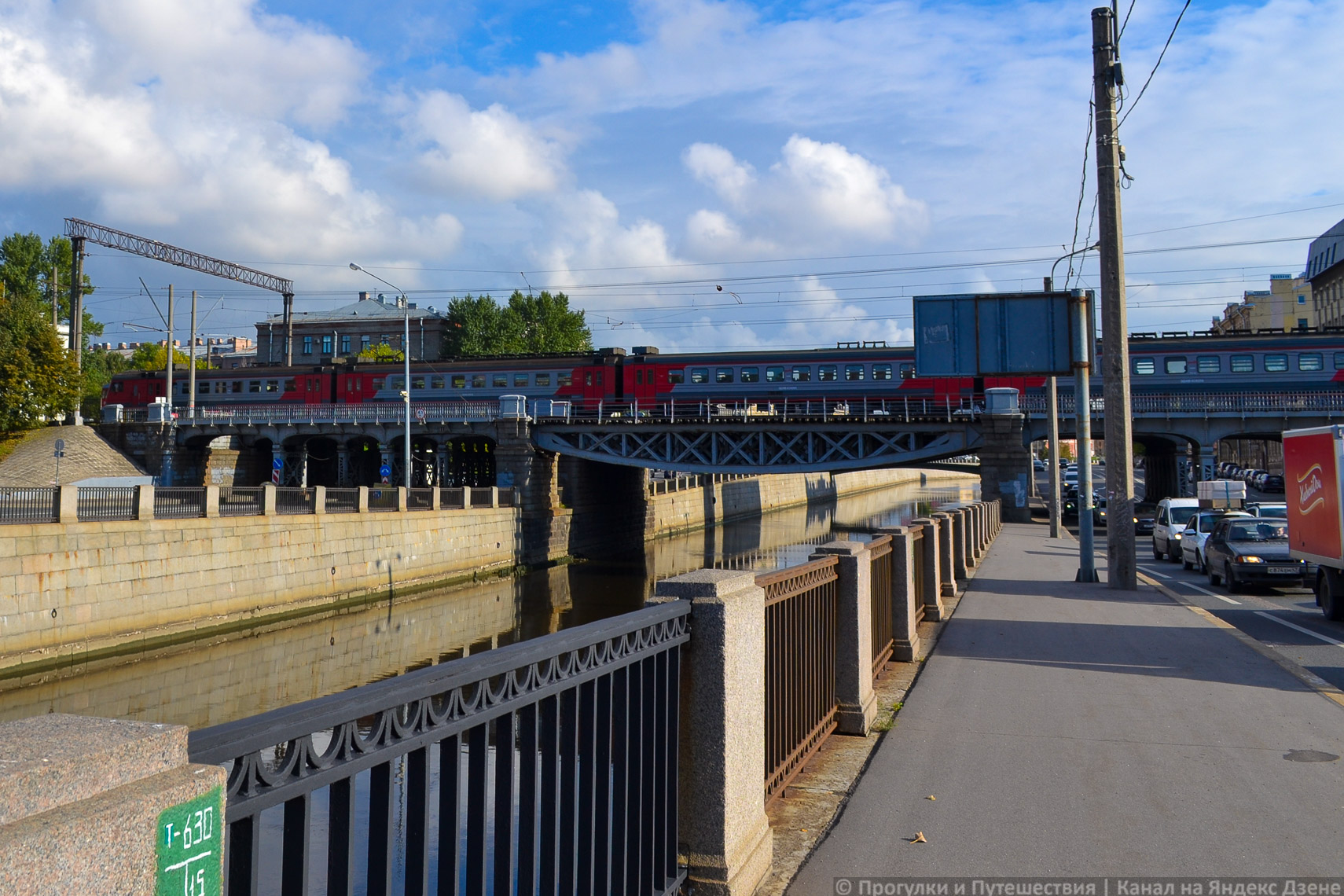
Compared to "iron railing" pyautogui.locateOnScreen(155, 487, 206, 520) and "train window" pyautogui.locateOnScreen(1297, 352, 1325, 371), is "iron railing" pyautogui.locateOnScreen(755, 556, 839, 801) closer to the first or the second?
"iron railing" pyautogui.locateOnScreen(155, 487, 206, 520)

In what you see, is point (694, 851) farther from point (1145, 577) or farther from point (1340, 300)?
point (1340, 300)

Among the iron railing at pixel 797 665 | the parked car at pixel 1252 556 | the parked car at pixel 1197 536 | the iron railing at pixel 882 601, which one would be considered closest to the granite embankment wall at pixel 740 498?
the parked car at pixel 1197 536

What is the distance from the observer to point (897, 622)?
10570mm

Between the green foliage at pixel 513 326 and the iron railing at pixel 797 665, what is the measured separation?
92592 millimetres

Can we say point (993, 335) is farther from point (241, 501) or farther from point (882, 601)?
point (241, 501)

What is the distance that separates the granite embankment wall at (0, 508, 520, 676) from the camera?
2006 cm

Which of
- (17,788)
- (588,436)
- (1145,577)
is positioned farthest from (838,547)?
(588,436)

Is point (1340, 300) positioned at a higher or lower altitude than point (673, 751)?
higher

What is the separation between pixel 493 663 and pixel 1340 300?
325 ft

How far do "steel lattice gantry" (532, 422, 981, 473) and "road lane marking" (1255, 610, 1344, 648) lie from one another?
84.2 feet

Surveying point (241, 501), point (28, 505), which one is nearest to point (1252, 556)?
point (28, 505)

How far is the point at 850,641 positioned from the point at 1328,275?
323ft

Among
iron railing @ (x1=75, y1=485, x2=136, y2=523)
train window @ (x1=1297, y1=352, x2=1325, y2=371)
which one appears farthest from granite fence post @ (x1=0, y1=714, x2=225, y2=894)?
train window @ (x1=1297, y1=352, x2=1325, y2=371)

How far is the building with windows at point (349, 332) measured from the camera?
106 meters
